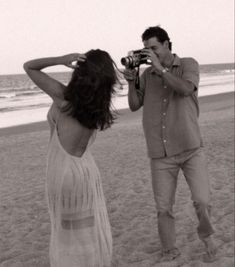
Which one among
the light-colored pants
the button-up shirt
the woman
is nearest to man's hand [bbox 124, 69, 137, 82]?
the button-up shirt

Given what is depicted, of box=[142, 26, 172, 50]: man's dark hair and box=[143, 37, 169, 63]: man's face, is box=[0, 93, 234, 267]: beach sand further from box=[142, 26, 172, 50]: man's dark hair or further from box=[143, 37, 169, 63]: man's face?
box=[142, 26, 172, 50]: man's dark hair

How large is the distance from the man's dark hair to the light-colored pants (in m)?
0.89

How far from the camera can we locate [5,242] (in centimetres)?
459

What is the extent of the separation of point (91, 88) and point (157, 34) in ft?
5.27

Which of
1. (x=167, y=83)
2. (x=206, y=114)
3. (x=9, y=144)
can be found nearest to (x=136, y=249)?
(x=167, y=83)

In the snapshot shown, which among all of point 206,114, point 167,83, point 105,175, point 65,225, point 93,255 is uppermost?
point 167,83

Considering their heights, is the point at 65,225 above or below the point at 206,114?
above

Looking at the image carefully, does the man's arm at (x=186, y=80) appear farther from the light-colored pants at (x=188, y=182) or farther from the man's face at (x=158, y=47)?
the light-colored pants at (x=188, y=182)

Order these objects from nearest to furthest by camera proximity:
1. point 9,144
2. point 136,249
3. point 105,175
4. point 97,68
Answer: point 97,68 → point 136,249 → point 105,175 → point 9,144

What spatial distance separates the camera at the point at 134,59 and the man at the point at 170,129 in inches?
2.5

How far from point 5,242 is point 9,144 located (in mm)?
7067

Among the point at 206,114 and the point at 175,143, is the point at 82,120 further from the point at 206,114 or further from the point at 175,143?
the point at 206,114

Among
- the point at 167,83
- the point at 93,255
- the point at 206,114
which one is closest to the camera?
the point at 93,255

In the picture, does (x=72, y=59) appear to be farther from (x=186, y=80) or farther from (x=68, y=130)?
(x=186, y=80)
